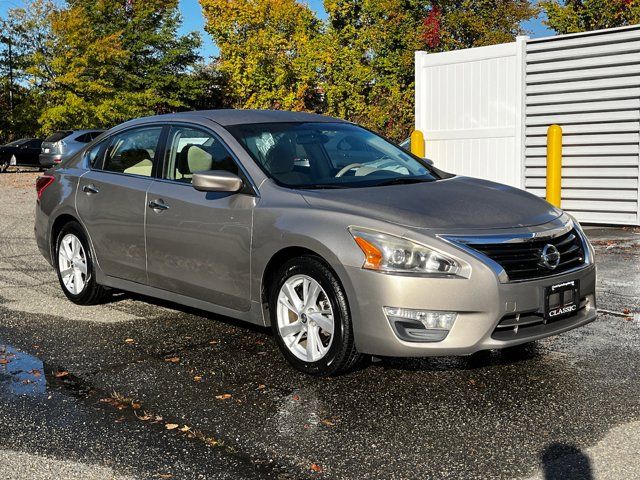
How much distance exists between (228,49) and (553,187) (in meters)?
45.0

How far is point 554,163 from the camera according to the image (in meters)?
13.3

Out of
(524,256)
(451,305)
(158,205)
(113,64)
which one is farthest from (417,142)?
(113,64)

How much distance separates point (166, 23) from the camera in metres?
50.6

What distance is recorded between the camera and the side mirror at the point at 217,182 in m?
5.32

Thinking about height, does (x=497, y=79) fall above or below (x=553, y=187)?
above

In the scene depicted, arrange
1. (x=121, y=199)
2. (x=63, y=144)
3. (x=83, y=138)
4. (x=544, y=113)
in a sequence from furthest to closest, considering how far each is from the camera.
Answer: (x=83, y=138) → (x=63, y=144) → (x=544, y=113) → (x=121, y=199)

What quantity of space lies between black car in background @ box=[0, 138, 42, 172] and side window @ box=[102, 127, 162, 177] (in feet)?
103

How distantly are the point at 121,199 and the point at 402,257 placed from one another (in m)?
2.72

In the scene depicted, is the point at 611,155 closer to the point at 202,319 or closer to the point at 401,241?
the point at 202,319

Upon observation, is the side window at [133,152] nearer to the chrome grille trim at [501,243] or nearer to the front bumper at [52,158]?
the chrome grille trim at [501,243]

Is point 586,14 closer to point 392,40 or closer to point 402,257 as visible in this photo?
point 392,40

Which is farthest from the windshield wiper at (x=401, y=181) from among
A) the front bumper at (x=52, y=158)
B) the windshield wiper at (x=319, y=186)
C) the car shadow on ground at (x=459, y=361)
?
the front bumper at (x=52, y=158)

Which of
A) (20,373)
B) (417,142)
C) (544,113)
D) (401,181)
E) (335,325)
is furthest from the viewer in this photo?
(417,142)

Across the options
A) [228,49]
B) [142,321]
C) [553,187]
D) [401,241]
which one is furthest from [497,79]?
[228,49]
